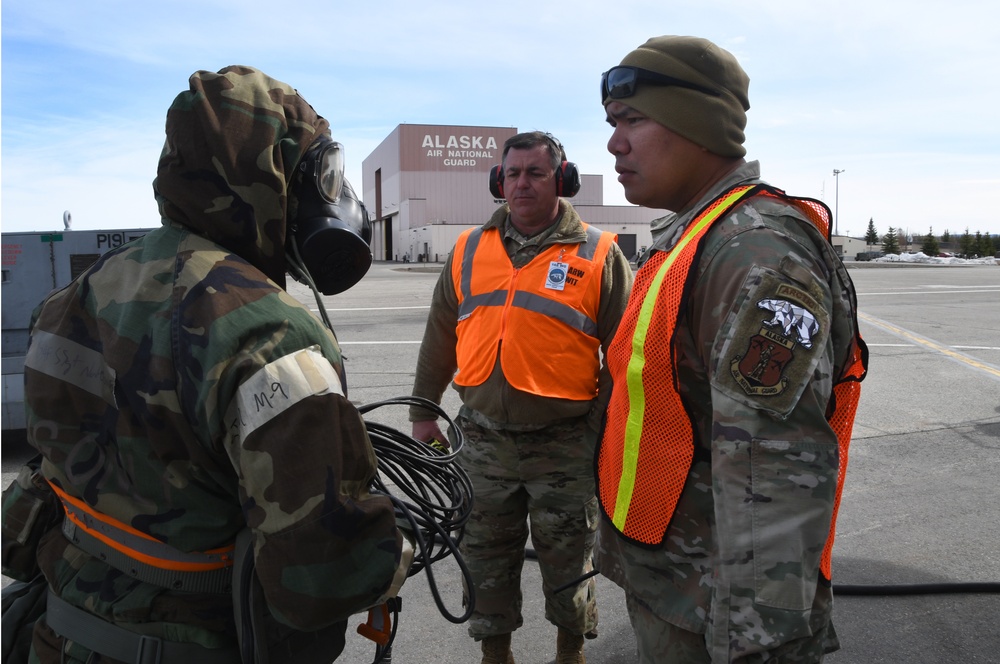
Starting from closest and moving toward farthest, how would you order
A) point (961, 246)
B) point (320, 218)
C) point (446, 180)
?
point (320, 218)
point (446, 180)
point (961, 246)

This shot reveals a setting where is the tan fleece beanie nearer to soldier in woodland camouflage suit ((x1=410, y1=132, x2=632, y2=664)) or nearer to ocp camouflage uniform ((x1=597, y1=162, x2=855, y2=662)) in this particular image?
ocp camouflage uniform ((x1=597, y1=162, x2=855, y2=662))

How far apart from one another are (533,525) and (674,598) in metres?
1.48

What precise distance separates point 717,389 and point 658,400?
8.2 inches

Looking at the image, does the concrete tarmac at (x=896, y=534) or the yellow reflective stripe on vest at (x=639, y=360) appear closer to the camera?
the yellow reflective stripe on vest at (x=639, y=360)

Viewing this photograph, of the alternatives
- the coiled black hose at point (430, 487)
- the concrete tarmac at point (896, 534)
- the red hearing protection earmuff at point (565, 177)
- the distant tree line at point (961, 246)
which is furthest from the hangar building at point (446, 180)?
the coiled black hose at point (430, 487)

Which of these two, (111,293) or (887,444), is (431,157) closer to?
(887,444)

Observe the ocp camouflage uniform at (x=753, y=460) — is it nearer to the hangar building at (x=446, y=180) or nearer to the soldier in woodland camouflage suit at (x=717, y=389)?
the soldier in woodland camouflage suit at (x=717, y=389)

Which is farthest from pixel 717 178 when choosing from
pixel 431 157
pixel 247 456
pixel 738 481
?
pixel 431 157

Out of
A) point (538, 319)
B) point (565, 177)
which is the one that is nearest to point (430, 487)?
point (538, 319)

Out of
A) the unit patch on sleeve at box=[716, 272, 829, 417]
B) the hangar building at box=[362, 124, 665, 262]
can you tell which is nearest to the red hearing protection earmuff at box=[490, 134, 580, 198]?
the unit patch on sleeve at box=[716, 272, 829, 417]

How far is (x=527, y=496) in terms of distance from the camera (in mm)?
3266

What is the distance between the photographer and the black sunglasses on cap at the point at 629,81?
→ 1.91m

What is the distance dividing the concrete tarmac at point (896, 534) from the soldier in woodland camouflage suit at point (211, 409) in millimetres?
2001

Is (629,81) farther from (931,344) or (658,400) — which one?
(931,344)
